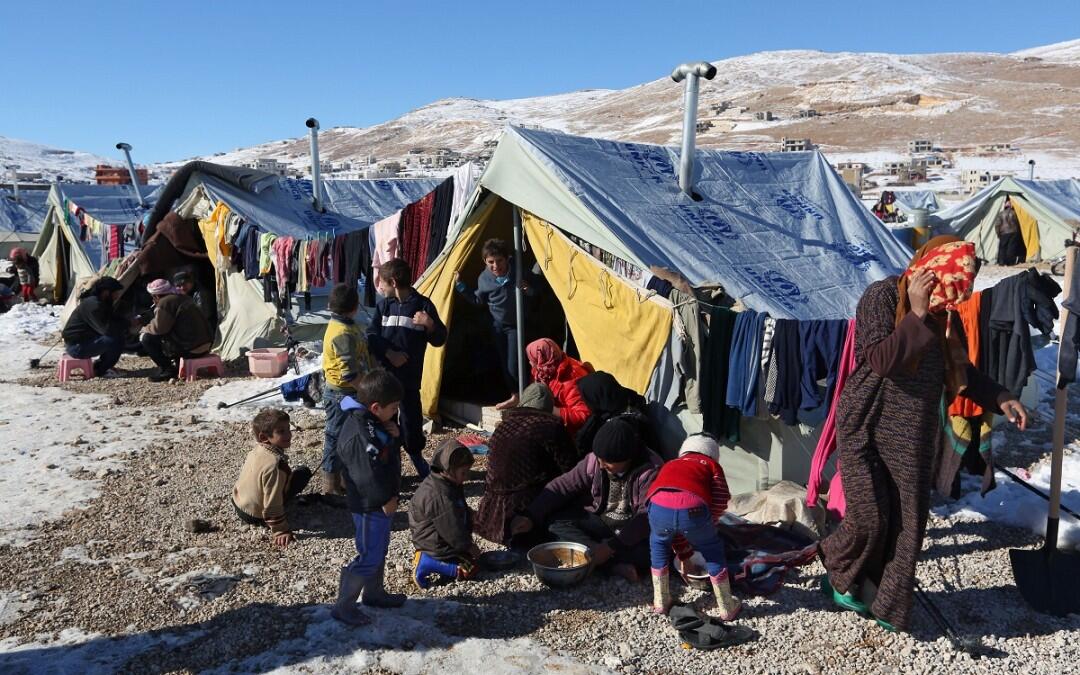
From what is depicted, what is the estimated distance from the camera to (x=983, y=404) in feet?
11.1

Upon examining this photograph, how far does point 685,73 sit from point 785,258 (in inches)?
65.3

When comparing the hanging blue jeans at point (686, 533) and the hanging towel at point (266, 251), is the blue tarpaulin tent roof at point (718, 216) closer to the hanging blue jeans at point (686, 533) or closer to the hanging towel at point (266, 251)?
the hanging blue jeans at point (686, 533)

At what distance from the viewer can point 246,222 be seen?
9250 mm

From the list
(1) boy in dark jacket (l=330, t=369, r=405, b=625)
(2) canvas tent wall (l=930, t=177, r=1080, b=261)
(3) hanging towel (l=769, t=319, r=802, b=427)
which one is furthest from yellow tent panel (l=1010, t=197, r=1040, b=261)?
(1) boy in dark jacket (l=330, t=369, r=405, b=625)

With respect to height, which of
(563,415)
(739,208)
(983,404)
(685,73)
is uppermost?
(685,73)

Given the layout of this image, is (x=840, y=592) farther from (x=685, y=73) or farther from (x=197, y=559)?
(x=685, y=73)

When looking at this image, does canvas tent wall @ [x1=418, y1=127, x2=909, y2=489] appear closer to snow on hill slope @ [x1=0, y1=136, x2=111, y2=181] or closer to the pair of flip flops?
the pair of flip flops

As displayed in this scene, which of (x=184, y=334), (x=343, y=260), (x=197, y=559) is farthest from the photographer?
(x=184, y=334)

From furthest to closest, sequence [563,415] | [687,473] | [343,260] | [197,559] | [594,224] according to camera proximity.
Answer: [343,260], [594,224], [563,415], [197,559], [687,473]

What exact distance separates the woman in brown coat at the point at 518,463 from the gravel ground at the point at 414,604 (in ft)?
1.31

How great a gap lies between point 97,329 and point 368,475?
264 inches

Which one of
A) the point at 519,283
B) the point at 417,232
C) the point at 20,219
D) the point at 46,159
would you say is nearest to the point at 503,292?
the point at 519,283

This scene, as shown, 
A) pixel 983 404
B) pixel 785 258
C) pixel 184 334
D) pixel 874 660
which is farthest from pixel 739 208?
pixel 184 334

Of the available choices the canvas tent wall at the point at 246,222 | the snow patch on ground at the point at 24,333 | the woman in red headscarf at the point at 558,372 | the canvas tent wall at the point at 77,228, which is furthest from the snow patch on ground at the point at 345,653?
the canvas tent wall at the point at 77,228
